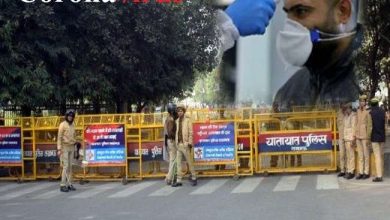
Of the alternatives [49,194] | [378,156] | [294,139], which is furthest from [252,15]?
[49,194]

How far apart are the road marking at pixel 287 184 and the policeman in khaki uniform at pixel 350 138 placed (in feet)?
3.79

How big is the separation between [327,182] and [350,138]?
3.68 ft

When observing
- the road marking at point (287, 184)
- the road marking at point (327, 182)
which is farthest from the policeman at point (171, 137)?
the road marking at point (327, 182)

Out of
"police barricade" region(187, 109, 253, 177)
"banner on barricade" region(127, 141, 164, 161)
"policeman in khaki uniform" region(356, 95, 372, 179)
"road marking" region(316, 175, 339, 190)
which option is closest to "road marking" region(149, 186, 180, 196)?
"police barricade" region(187, 109, 253, 177)

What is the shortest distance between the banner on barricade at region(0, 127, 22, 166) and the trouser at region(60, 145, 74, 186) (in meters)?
2.50

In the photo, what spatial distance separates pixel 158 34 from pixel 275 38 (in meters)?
4.09

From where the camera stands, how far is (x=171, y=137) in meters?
12.9

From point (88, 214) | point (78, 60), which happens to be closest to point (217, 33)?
point (78, 60)

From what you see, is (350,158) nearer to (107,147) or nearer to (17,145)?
(107,147)

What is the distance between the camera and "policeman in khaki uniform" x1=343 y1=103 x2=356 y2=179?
12.2m

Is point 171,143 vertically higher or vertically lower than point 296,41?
lower

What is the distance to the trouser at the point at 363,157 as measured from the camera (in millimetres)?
11750

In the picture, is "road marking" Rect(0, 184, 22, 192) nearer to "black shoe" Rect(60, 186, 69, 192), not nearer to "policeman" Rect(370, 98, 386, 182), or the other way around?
"black shoe" Rect(60, 186, 69, 192)

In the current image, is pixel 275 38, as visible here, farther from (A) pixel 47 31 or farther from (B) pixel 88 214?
(B) pixel 88 214
